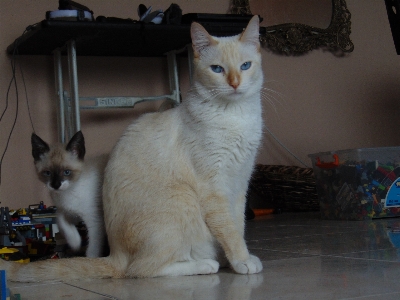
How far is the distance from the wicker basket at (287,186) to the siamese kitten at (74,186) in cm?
164

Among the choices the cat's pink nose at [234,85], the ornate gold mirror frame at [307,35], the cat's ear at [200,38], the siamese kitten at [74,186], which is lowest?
the siamese kitten at [74,186]

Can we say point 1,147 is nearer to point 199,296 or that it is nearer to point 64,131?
point 64,131

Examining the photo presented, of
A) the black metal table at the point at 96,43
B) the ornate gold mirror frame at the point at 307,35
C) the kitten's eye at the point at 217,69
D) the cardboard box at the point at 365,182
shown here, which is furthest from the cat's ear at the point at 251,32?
the ornate gold mirror frame at the point at 307,35

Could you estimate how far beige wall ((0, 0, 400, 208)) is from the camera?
3.42m

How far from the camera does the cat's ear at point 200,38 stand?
1.85 meters

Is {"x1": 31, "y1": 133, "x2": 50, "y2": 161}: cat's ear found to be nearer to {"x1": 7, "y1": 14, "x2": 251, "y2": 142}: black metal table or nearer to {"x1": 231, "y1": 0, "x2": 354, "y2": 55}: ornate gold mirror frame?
{"x1": 7, "y1": 14, "x2": 251, "y2": 142}: black metal table

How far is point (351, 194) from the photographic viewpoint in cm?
303

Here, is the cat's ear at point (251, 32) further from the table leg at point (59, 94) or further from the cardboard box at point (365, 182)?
the table leg at point (59, 94)

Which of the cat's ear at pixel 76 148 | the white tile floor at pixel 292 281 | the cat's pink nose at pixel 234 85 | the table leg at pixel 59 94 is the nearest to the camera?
the white tile floor at pixel 292 281

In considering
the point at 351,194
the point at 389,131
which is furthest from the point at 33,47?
the point at 389,131

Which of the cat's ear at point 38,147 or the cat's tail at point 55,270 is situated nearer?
the cat's tail at point 55,270

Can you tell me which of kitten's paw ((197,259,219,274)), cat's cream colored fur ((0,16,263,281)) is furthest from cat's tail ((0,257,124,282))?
kitten's paw ((197,259,219,274))

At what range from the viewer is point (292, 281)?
1.51 metres

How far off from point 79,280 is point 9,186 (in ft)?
6.15
